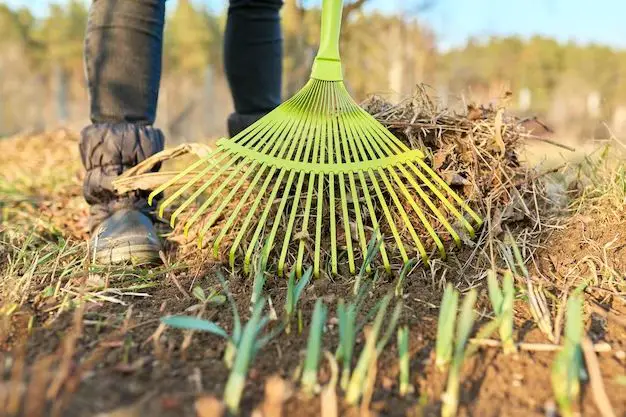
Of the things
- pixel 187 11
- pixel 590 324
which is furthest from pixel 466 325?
pixel 187 11

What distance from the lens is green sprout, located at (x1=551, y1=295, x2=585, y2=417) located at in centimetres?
74

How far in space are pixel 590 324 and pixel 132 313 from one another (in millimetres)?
839

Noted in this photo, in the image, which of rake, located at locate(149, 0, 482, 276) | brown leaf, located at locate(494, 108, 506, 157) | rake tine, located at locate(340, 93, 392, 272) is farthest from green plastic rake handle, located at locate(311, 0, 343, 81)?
brown leaf, located at locate(494, 108, 506, 157)

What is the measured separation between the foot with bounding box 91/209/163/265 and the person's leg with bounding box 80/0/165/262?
22mm

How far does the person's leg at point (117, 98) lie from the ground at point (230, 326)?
0.50ft

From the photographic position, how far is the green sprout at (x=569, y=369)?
74 cm

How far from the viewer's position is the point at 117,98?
1.53 meters

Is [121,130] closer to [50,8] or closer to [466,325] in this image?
[466,325]

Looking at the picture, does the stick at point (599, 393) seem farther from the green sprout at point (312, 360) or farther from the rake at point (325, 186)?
the rake at point (325, 186)

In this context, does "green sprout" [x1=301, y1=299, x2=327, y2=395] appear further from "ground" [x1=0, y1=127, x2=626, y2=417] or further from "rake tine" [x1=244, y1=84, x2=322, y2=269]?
"rake tine" [x1=244, y1=84, x2=322, y2=269]

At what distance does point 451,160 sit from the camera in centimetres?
145

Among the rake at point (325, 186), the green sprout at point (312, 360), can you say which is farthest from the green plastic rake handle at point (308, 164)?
the green sprout at point (312, 360)

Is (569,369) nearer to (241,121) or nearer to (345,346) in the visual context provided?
(345,346)

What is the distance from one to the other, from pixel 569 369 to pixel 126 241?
1.00 m
